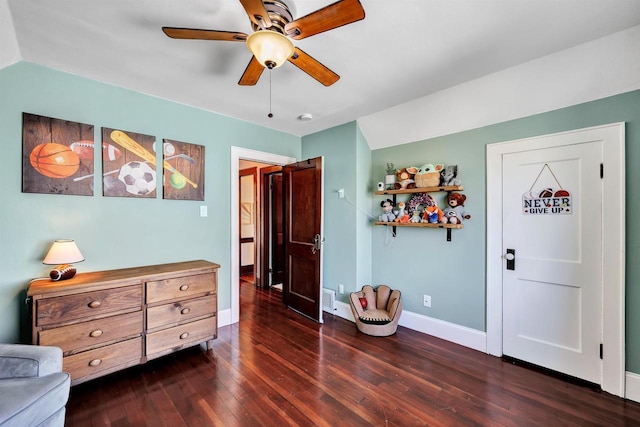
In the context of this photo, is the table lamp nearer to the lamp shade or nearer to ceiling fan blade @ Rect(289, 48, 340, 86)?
the lamp shade

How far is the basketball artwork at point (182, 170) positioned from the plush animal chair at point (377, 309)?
Answer: 2.10 meters

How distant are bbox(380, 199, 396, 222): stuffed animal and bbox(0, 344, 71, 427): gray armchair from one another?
2.84 meters

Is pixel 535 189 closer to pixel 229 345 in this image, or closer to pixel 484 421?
pixel 484 421

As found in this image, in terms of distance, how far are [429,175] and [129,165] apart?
9.53ft

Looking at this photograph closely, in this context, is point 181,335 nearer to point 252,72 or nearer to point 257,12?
point 252,72

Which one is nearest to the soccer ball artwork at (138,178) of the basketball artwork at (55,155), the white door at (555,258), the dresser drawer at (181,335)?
the basketball artwork at (55,155)

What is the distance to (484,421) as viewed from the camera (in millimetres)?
1684

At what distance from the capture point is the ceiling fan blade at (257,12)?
1.18 meters

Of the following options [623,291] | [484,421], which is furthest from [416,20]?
[484,421]

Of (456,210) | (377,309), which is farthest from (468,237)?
(377,309)

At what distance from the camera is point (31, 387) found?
4.32ft

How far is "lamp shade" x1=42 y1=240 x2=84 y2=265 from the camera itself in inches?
77.0

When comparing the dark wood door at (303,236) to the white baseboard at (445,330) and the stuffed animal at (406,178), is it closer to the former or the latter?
the white baseboard at (445,330)

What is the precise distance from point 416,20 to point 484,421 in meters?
2.50
